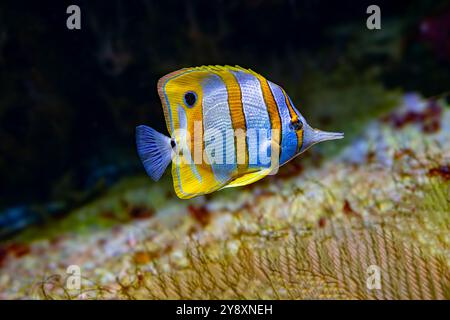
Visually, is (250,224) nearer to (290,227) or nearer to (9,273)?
(290,227)

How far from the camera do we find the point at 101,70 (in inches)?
245

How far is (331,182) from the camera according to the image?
175 inches

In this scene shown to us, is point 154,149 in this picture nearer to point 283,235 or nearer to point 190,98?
point 190,98

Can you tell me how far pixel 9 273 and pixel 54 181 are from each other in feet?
6.83

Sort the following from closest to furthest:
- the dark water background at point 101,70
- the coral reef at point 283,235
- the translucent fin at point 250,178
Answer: the translucent fin at point 250,178 < the coral reef at point 283,235 < the dark water background at point 101,70

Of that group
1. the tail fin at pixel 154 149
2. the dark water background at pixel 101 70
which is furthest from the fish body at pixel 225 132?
the dark water background at pixel 101 70

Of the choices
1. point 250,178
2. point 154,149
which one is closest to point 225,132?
point 250,178

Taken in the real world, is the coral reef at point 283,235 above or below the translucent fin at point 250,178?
below

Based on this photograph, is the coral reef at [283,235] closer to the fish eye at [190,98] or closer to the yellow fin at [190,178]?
the yellow fin at [190,178]

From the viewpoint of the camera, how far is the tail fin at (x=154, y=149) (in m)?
1.90

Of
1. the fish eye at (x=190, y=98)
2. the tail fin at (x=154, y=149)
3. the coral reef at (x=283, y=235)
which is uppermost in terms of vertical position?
the fish eye at (x=190, y=98)

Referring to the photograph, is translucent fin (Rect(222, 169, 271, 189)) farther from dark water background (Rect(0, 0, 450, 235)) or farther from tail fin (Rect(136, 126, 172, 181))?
dark water background (Rect(0, 0, 450, 235))

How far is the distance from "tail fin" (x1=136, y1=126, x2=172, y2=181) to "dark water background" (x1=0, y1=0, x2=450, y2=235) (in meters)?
4.06
